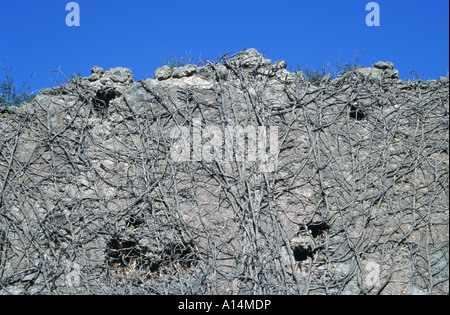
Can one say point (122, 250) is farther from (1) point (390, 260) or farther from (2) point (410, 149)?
(2) point (410, 149)

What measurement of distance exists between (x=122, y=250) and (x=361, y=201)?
2.57 m

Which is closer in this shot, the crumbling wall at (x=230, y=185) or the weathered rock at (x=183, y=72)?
the crumbling wall at (x=230, y=185)

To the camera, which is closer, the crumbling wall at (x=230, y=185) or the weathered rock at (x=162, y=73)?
the crumbling wall at (x=230, y=185)

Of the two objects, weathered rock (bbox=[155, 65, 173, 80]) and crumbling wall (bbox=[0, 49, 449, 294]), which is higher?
weathered rock (bbox=[155, 65, 173, 80])

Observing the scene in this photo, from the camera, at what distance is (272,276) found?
4543 mm

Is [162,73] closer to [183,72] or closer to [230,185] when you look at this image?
[183,72]

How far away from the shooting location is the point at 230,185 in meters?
4.95

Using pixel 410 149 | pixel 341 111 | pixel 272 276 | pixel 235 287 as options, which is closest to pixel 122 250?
pixel 235 287

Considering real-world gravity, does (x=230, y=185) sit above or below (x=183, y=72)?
below

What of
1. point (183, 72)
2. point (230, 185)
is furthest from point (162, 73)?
point (230, 185)

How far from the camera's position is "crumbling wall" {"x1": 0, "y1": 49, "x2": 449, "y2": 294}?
463cm

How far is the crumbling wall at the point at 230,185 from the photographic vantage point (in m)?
4.63

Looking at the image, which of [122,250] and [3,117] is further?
[3,117]

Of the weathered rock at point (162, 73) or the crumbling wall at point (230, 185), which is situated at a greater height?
the weathered rock at point (162, 73)
